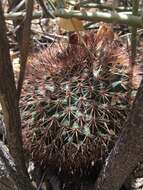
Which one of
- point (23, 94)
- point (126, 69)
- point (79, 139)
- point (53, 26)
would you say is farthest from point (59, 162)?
point (53, 26)

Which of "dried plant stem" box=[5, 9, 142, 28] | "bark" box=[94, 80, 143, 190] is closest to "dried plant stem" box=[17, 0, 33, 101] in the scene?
"dried plant stem" box=[5, 9, 142, 28]

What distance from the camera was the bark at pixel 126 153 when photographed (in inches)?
67.4

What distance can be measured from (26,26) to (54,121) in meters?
0.42

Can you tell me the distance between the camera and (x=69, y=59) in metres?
2.11

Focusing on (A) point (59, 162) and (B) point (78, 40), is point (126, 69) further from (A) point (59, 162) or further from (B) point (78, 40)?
(A) point (59, 162)

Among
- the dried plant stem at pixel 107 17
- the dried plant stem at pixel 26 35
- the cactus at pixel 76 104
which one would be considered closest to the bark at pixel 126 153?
the cactus at pixel 76 104

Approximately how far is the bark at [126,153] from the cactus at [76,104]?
13 centimetres

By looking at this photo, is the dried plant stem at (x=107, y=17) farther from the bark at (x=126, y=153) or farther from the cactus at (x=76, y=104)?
the bark at (x=126, y=153)

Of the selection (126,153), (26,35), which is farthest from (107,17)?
(126,153)

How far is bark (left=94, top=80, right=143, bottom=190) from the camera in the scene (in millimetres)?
1712

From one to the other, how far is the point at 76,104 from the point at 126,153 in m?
0.31

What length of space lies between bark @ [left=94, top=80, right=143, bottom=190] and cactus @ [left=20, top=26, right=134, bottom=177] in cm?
13

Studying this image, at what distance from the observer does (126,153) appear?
1.82 metres

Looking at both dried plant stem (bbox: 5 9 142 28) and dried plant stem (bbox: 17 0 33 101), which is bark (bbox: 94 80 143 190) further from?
dried plant stem (bbox: 17 0 33 101)
